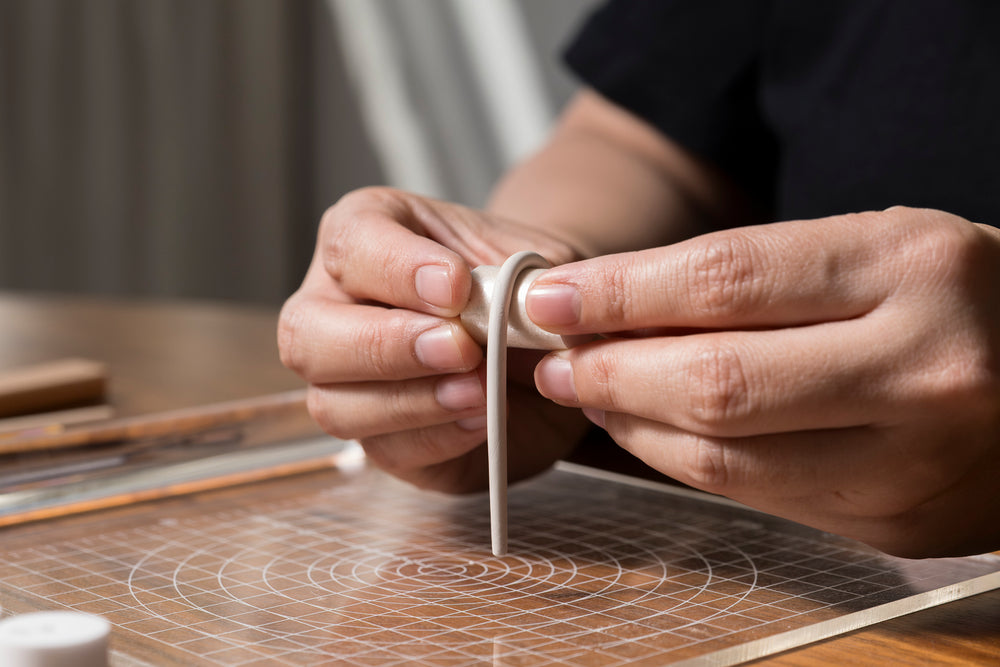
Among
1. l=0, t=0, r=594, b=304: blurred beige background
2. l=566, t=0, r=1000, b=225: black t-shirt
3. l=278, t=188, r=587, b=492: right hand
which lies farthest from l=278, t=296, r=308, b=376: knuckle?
l=0, t=0, r=594, b=304: blurred beige background

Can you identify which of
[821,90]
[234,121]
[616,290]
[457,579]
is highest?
[234,121]

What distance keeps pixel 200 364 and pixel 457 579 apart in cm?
49

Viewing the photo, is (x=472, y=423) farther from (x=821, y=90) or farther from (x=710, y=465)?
A: (x=821, y=90)

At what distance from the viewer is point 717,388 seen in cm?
33

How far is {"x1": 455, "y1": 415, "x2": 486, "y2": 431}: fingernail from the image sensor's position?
1.44ft

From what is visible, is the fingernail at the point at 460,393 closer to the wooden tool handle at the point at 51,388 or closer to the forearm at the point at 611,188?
the forearm at the point at 611,188

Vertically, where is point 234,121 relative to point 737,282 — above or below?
above

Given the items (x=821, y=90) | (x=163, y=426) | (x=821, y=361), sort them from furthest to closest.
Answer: (x=821, y=90) < (x=163, y=426) < (x=821, y=361)

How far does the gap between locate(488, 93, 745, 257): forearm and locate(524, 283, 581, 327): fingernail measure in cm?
24

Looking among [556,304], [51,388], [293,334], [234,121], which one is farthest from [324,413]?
[234,121]

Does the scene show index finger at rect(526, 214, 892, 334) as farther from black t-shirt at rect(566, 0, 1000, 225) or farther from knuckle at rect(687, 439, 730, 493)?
black t-shirt at rect(566, 0, 1000, 225)

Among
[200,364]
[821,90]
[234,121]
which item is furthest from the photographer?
[234,121]

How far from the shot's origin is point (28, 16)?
212cm

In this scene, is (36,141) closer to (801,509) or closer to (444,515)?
(444,515)
